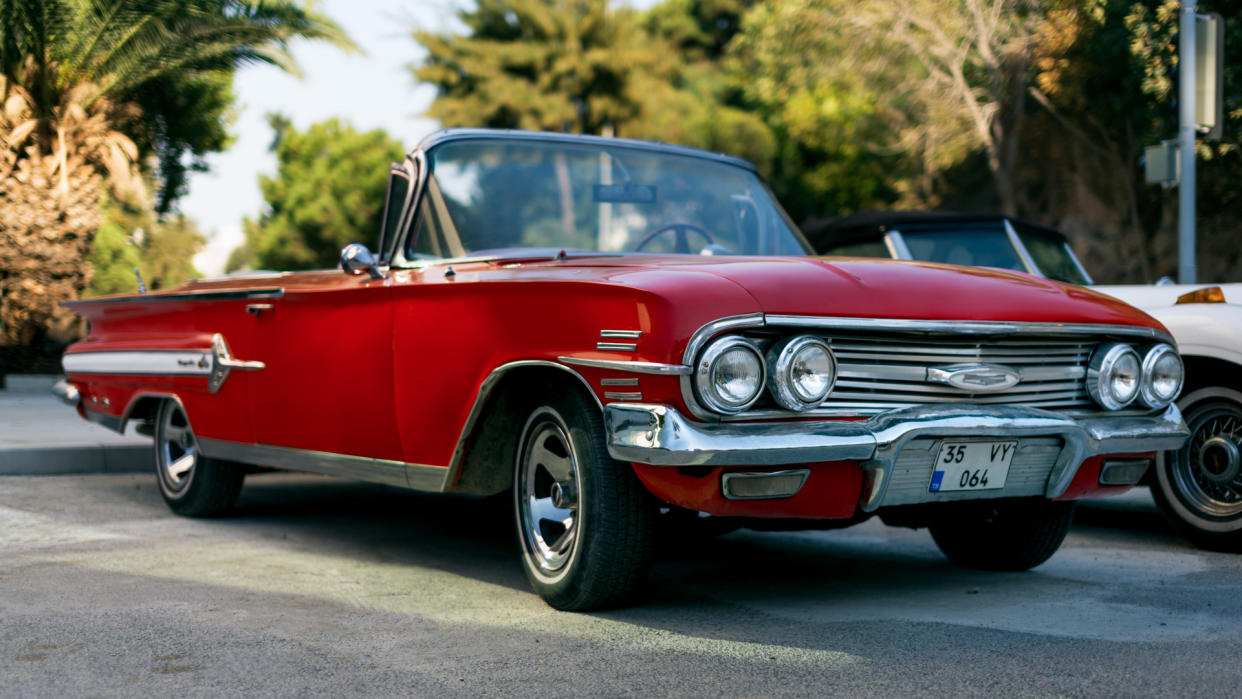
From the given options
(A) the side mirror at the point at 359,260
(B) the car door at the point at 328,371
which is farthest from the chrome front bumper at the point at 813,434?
(A) the side mirror at the point at 359,260

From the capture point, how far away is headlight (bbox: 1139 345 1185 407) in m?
4.53

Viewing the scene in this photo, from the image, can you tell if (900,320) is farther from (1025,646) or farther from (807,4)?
(807,4)

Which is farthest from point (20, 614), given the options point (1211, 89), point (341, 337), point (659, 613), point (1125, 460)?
point (1211, 89)

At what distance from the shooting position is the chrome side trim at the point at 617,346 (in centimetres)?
388

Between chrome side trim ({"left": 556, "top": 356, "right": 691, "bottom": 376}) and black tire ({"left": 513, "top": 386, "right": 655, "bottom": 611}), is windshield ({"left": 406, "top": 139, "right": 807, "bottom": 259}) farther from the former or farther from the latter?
chrome side trim ({"left": 556, "top": 356, "right": 691, "bottom": 376})

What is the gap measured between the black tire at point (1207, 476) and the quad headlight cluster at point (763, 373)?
2532 millimetres

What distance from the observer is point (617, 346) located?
12.9ft

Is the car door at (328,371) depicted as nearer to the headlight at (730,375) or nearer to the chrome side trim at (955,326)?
the headlight at (730,375)

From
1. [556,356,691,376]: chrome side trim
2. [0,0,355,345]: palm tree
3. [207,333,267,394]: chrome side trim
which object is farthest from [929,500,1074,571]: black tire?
[0,0,355,345]: palm tree

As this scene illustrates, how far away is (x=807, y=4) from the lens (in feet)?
85.8

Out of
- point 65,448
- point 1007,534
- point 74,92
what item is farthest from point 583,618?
point 74,92

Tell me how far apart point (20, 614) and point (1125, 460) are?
12.4 ft

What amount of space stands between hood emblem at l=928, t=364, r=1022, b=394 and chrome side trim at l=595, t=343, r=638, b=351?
37.5 inches

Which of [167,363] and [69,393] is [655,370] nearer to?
[167,363]
